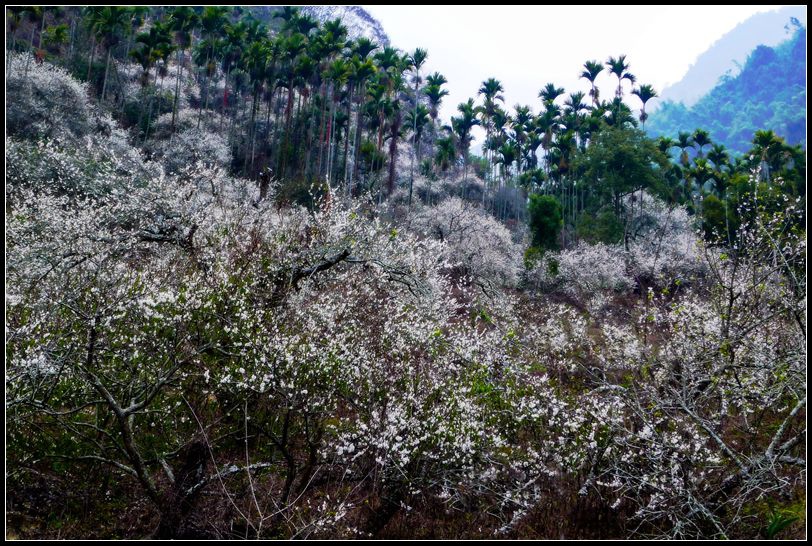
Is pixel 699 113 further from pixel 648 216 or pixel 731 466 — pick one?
pixel 731 466

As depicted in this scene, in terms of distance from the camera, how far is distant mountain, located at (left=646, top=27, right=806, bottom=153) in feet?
312

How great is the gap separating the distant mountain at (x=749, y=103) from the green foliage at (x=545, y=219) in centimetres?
7632

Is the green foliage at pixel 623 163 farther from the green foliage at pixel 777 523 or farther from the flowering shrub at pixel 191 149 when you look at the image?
the green foliage at pixel 777 523

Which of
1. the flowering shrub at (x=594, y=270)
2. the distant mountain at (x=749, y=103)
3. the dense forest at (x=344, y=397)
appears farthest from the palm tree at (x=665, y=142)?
the distant mountain at (x=749, y=103)

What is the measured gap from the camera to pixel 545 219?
37469 millimetres

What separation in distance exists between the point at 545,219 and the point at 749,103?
312ft

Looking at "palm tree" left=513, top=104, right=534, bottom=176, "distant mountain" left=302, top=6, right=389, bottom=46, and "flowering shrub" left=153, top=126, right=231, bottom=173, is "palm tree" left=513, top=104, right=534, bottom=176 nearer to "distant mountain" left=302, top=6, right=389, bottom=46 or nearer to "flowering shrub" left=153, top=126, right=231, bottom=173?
"flowering shrub" left=153, top=126, right=231, bottom=173

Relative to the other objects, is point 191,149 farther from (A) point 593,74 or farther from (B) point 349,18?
(B) point 349,18

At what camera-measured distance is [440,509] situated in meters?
8.27

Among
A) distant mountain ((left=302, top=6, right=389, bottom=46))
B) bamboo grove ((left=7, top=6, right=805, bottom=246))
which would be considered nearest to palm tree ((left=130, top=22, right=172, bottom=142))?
bamboo grove ((left=7, top=6, right=805, bottom=246))

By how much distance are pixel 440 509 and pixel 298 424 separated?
296cm

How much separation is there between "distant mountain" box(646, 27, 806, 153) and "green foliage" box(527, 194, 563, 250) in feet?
250

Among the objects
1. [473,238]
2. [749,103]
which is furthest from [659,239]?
[749,103]

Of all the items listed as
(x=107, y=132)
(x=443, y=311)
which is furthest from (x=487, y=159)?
(x=443, y=311)
